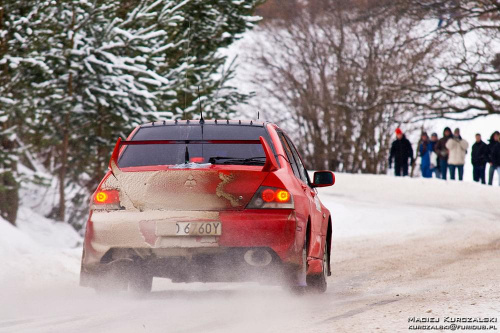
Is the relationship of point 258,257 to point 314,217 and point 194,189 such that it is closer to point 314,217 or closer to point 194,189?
point 194,189

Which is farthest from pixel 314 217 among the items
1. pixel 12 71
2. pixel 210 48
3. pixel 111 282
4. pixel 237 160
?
pixel 210 48

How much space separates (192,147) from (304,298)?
1.61 metres

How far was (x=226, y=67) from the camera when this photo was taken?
21.9m

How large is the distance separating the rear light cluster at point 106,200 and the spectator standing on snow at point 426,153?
2504 centimetres

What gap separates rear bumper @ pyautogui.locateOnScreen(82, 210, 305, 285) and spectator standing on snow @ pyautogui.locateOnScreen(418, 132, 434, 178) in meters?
24.9

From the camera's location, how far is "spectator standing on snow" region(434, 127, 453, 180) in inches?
1180

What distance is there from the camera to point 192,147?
7160 millimetres

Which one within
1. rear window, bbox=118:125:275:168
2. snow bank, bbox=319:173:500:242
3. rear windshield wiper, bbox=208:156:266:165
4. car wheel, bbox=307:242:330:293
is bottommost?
snow bank, bbox=319:173:500:242

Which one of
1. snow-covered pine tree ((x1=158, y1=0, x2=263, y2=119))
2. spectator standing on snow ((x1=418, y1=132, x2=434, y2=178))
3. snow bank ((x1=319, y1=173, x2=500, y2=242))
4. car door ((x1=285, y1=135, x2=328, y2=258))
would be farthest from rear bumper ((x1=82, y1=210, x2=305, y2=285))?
spectator standing on snow ((x1=418, y1=132, x2=434, y2=178))

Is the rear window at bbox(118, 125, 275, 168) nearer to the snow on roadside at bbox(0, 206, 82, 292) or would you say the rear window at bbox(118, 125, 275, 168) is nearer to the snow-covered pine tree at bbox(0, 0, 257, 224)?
the snow on roadside at bbox(0, 206, 82, 292)

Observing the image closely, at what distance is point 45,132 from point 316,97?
1008 inches

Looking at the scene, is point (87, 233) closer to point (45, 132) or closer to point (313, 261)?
point (313, 261)

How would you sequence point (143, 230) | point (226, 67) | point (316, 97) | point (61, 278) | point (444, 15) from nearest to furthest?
point (143, 230), point (61, 278), point (226, 67), point (444, 15), point (316, 97)

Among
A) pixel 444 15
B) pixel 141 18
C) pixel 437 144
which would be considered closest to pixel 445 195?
pixel 437 144
